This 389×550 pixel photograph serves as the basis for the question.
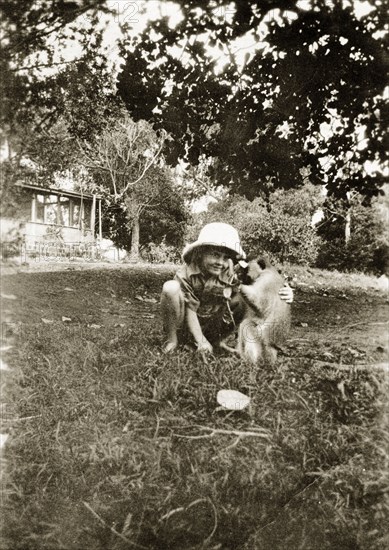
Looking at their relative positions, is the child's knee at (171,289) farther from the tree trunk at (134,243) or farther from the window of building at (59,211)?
the window of building at (59,211)

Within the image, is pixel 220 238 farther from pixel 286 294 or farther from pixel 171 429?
pixel 171 429

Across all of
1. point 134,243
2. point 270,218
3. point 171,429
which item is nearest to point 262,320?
point 270,218

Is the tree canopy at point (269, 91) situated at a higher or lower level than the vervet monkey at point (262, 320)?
higher

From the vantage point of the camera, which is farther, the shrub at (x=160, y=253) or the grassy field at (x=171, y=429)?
the shrub at (x=160, y=253)

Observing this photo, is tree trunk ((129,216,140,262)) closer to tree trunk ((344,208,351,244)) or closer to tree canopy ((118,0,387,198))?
tree canopy ((118,0,387,198))

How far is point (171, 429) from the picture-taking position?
7.41ft

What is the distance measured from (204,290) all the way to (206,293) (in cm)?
2

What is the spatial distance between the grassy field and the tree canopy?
699 mm

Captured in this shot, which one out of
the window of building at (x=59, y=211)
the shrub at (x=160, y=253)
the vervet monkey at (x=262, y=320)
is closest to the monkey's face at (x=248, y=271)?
the vervet monkey at (x=262, y=320)

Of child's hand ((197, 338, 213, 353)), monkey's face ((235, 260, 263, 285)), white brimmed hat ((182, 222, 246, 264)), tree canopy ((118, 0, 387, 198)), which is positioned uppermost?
tree canopy ((118, 0, 387, 198))

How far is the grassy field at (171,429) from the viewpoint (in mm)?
1929

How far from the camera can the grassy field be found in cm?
193

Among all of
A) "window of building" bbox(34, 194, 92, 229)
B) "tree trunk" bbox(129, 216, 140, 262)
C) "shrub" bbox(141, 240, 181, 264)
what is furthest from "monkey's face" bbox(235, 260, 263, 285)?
"window of building" bbox(34, 194, 92, 229)

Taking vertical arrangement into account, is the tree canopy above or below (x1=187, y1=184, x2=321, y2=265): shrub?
above
